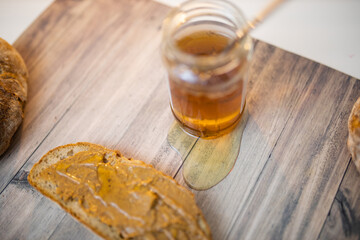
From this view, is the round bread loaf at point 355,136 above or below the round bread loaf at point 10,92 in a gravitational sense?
above

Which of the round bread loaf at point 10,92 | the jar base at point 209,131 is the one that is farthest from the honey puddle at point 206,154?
the round bread loaf at point 10,92

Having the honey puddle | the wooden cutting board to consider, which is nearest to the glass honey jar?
the honey puddle

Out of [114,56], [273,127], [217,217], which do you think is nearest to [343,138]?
[273,127]

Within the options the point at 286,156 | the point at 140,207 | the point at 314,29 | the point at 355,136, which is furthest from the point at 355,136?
the point at 140,207

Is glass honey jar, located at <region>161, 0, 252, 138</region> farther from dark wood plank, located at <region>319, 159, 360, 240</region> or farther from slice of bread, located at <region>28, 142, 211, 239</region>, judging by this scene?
dark wood plank, located at <region>319, 159, 360, 240</region>

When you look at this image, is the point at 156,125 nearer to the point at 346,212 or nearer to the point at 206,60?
the point at 206,60

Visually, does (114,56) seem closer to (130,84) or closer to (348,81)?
(130,84)

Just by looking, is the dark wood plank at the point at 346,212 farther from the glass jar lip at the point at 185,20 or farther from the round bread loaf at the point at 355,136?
the glass jar lip at the point at 185,20
